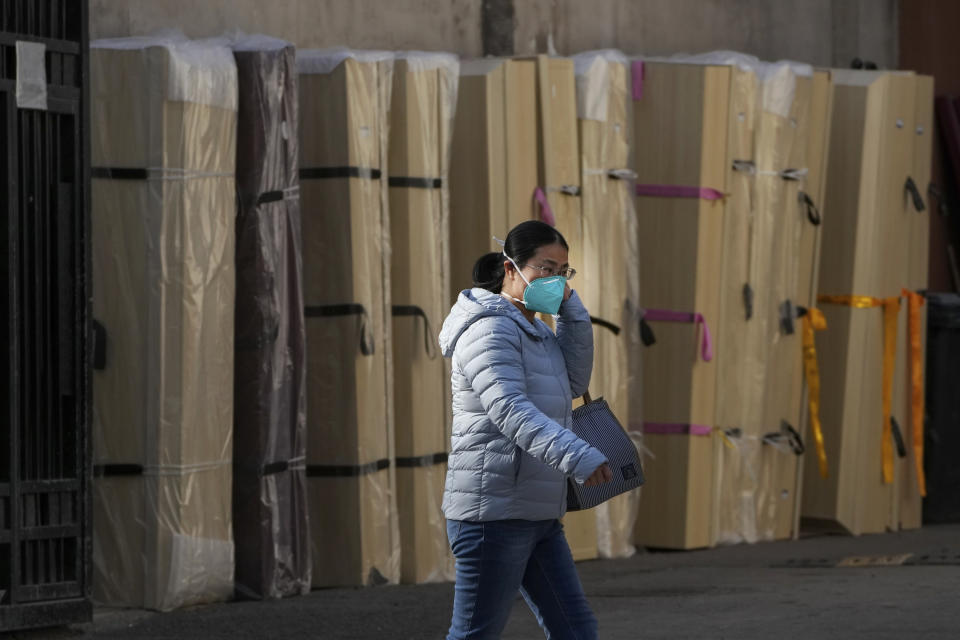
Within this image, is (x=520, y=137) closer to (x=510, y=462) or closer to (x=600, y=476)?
(x=510, y=462)

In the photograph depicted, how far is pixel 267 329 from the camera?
7.16 meters

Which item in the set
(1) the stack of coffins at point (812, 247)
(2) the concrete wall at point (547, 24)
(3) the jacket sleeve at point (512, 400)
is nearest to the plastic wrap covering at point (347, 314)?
(2) the concrete wall at point (547, 24)

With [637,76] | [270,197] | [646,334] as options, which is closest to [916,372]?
[646,334]

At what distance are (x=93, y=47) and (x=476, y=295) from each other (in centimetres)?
296

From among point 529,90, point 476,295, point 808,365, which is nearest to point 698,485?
point 808,365

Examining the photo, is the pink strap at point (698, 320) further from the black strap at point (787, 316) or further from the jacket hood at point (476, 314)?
the jacket hood at point (476, 314)

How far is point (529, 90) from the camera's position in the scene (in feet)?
26.6

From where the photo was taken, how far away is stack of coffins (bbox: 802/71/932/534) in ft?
31.4

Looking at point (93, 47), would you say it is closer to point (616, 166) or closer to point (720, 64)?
point (616, 166)

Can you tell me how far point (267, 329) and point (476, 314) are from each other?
114 inches

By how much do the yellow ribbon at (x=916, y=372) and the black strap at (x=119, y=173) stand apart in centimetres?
477

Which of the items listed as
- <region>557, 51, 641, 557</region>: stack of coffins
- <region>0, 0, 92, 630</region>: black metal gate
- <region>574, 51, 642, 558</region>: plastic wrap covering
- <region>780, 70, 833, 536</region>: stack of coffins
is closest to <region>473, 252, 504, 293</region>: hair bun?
<region>0, 0, 92, 630</region>: black metal gate

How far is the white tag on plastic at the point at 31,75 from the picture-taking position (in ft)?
20.3

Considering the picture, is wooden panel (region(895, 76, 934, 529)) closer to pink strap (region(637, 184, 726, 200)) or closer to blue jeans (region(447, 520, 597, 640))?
pink strap (region(637, 184, 726, 200))
